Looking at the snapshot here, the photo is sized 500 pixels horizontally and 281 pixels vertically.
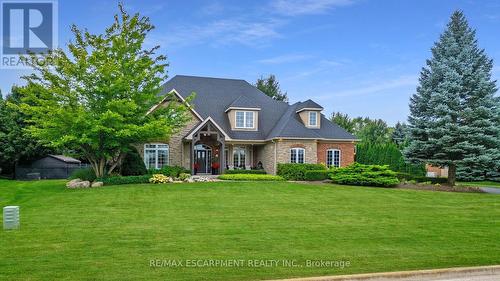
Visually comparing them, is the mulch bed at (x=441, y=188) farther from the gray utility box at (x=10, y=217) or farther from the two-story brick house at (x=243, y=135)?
the gray utility box at (x=10, y=217)

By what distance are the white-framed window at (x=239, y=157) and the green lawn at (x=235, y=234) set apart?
15.8 meters

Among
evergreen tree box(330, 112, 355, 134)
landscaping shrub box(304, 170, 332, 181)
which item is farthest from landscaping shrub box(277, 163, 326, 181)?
evergreen tree box(330, 112, 355, 134)

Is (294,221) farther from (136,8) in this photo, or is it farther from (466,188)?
(136,8)

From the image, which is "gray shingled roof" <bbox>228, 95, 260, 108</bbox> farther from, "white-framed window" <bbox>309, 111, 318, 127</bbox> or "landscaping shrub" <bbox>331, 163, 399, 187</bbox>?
"landscaping shrub" <bbox>331, 163, 399, 187</bbox>

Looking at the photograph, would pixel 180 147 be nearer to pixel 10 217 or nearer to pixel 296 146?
pixel 296 146

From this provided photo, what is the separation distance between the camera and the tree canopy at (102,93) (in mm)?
22984

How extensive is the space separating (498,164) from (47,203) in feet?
82.8

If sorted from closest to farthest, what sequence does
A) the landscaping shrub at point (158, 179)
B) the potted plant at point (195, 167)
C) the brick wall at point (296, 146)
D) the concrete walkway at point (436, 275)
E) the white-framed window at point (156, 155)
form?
the concrete walkway at point (436, 275) → the landscaping shrub at point (158, 179) → the white-framed window at point (156, 155) → the brick wall at point (296, 146) → the potted plant at point (195, 167)

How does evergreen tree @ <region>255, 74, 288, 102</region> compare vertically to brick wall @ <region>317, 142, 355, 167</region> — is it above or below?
above

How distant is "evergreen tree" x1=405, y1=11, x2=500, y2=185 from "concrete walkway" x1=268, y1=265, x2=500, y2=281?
62.3ft

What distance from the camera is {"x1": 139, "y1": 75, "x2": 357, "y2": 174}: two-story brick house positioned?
102 feet

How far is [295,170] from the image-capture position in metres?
29.0

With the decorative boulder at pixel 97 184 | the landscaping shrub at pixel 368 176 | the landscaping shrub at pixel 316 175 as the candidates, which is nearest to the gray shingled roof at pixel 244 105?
the landscaping shrub at pixel 316 175

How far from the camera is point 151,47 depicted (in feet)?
85.8
